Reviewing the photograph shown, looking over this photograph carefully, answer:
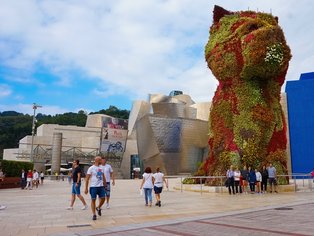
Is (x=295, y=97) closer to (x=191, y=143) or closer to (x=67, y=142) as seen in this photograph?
(x=191, y=143)

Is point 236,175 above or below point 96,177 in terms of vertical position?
above

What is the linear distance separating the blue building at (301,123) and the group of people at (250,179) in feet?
59.3

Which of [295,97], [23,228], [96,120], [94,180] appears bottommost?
[23,228]

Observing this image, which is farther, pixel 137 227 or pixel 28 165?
pixel 28 165

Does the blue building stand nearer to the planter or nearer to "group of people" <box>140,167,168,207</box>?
the planter

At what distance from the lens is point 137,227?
764cm

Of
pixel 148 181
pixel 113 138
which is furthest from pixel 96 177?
pixel 113 138

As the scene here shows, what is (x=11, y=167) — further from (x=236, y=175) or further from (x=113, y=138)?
(x=113, y=138)

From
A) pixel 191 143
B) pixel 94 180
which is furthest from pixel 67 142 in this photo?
pixel 94 180

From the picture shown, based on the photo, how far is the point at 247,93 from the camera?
18.2 m

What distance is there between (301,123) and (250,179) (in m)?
19.9

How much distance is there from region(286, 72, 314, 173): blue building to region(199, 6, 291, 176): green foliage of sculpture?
16.0 m

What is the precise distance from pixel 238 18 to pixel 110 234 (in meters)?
15.6

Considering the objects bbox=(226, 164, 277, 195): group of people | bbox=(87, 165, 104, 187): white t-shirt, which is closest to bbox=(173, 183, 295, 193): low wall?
bbox=(226, 164, 277, 195): group of people
